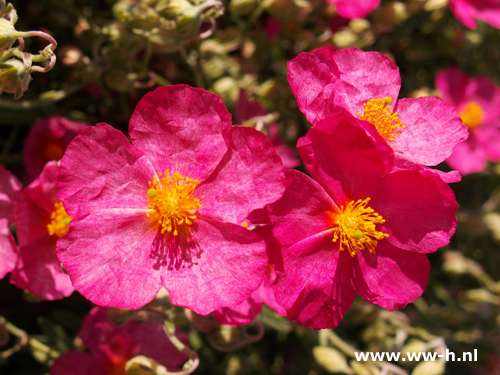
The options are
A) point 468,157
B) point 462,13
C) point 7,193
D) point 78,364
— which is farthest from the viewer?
point 468,157

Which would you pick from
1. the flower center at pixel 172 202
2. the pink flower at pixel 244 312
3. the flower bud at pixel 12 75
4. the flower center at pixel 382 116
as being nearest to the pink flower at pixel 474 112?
the flower center at pixel 382 116

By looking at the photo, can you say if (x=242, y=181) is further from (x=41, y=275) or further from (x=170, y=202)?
(x=41, y=275)

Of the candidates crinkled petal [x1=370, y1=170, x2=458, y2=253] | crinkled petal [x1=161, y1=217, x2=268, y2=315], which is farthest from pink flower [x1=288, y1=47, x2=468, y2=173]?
crinkled petal [x1=161, y1=217, x2=268, y2=315]

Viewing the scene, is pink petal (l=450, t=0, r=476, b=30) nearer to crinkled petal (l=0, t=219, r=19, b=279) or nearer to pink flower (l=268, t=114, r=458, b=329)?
pink flower (l=268, t=114, r=458, b=329)

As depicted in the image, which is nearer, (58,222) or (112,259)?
(112,259)

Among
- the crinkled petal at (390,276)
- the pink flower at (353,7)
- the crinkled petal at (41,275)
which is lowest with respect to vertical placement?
the crinkled petal at (41,275)

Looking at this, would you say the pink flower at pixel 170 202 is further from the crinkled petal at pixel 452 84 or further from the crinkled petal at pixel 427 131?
the crinkled petal at pixel 452 84

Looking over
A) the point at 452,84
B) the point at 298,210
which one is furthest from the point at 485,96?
the point at 298,210
